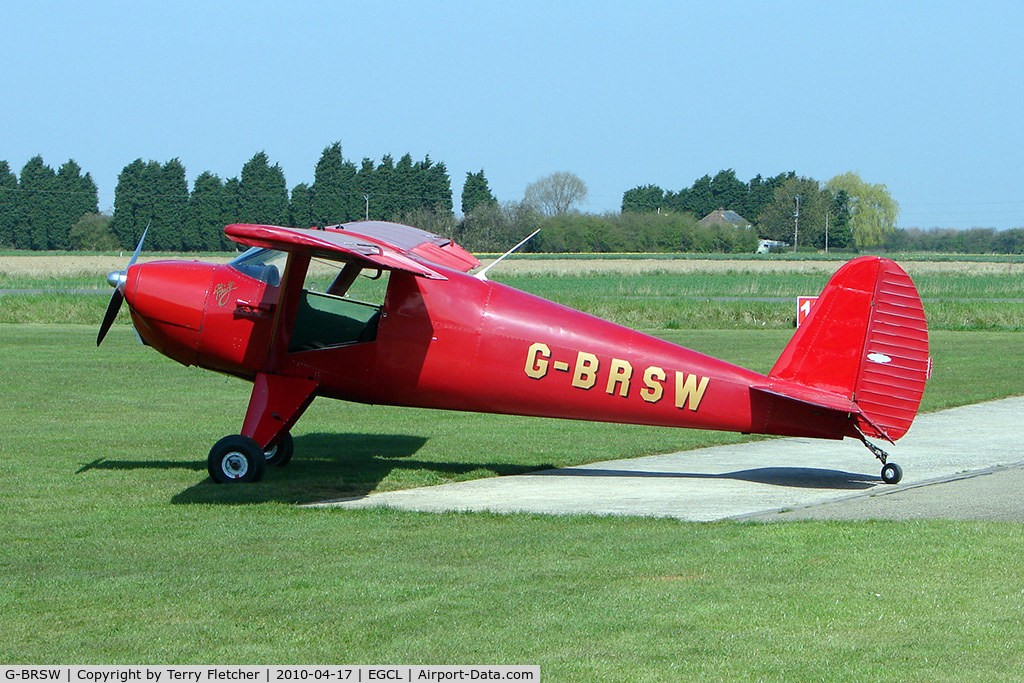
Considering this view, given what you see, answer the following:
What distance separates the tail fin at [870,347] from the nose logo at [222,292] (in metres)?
5.96

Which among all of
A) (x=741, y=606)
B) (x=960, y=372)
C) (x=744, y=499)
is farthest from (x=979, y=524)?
(x=960, y=372)

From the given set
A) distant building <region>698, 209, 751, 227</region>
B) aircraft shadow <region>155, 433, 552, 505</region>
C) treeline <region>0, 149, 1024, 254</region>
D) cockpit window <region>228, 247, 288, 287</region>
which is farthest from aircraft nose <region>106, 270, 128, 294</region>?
distant building <region>698, 209, 751, 227</region>

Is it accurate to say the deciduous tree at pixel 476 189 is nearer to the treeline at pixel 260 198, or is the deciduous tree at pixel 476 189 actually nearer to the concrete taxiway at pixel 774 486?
the treeline at pixel 260 198

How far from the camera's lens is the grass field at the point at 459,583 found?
210 inches

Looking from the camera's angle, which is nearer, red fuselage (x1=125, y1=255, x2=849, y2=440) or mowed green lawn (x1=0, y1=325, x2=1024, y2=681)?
mowed green lawn (x1=0, y1=325, x2=1024, y2=681)

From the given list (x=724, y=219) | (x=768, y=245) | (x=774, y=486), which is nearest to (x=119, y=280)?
(x=774, y=486)

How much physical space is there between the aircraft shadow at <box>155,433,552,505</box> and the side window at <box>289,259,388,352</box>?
1508mm

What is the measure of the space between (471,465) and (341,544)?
14.4ft

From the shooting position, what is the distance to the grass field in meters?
5.34

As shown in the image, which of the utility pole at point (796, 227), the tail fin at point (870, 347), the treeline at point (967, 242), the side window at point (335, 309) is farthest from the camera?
the treeline at point (967, 242)

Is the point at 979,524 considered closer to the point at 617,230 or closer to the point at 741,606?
the point at 741,606

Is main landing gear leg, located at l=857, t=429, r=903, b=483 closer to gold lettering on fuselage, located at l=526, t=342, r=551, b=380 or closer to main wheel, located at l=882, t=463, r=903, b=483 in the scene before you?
main wheel, located at l=882, t=463, r=903, b=483

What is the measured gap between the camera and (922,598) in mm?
6340

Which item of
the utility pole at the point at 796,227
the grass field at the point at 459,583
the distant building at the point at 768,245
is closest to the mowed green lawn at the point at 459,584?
the grass field at the point at 459,583
